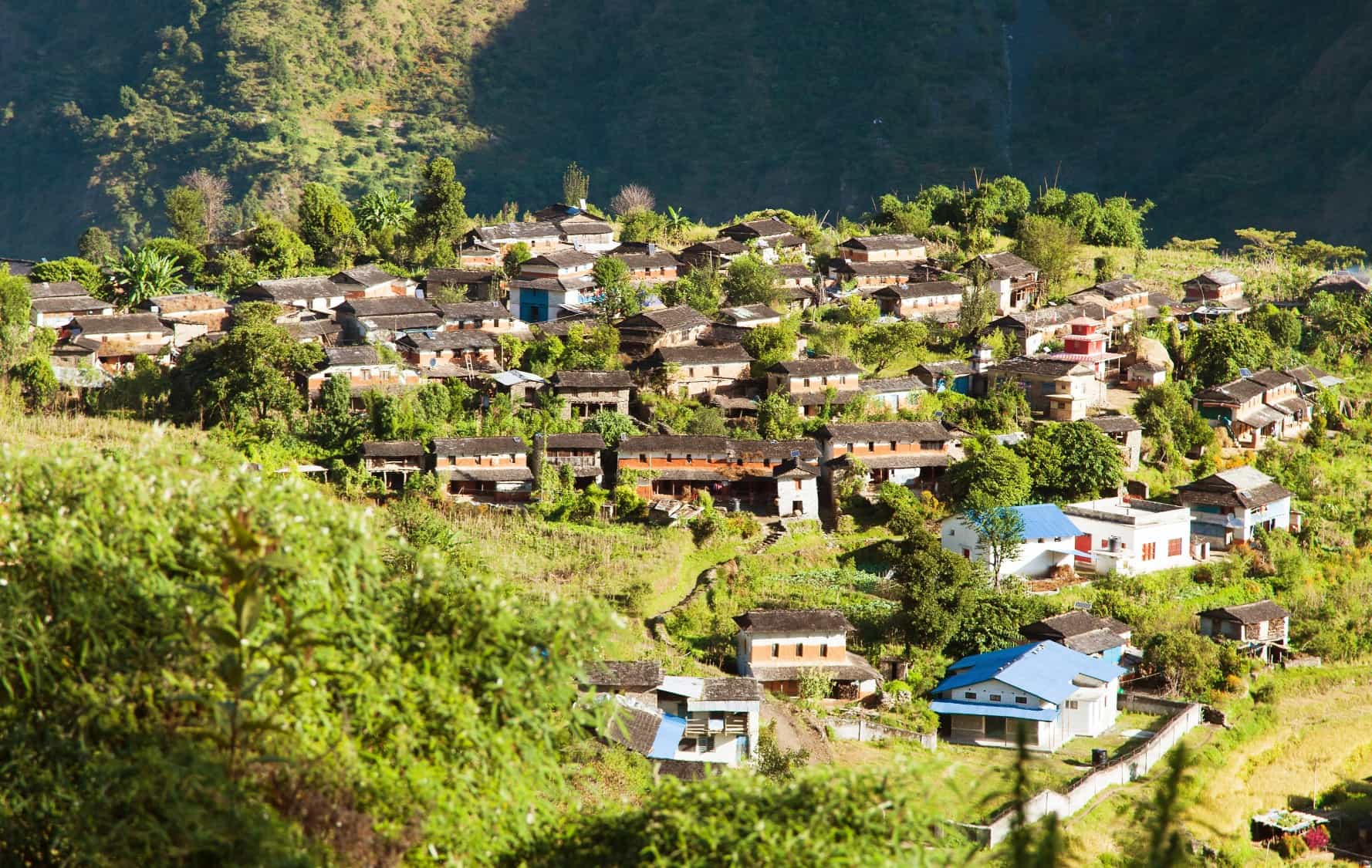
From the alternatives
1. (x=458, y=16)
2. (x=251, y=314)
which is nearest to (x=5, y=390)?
(x=251, y=314)

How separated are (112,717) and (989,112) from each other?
3806 inches

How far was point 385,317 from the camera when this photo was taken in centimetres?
3938

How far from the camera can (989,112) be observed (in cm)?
10138

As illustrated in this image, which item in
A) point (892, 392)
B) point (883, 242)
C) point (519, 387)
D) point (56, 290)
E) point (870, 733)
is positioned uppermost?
point (883, 242)

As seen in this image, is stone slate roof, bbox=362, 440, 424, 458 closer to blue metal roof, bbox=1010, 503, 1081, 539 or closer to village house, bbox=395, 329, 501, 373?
village house, bbox=395, 329, 501, 373

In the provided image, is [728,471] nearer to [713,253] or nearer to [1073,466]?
[1073,466]

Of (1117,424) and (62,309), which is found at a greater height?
(62,309)

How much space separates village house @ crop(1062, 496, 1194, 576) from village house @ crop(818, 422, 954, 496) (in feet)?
10.9

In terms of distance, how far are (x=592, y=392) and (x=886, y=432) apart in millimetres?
7067

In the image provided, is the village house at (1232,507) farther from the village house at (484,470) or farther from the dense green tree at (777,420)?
the village house at (484,470)

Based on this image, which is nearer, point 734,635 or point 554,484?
point 734,635

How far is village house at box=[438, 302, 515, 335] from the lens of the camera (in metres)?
40.2

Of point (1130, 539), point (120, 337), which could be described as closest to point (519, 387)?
point (120, 337)

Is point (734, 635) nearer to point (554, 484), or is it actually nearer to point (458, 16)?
point (554, 484)
